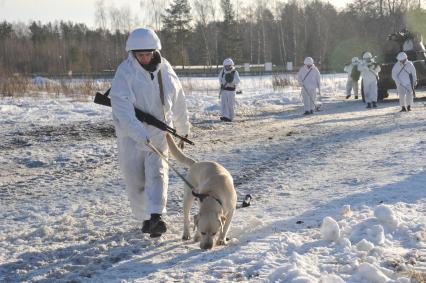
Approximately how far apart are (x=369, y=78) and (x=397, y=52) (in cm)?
457

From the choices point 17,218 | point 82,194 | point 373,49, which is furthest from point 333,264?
point 373,49

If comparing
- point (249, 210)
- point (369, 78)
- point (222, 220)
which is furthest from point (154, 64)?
point (369, 78)

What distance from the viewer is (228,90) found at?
1789 centimetres

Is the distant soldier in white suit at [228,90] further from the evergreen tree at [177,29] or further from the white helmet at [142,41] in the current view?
the evergreen tree at [177,29]

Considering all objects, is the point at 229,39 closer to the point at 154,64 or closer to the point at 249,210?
the point at 249,210

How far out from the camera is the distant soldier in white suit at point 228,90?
17.5 m

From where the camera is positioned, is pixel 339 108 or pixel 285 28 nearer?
pixel 339 108

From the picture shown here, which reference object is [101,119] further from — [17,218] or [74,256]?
[74,256]

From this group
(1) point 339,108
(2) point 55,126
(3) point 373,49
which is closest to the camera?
(2) point 55,126

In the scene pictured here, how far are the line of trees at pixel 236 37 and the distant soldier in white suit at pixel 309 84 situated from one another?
40.3m

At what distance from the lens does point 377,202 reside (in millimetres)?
6148

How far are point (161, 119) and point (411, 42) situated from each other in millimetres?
21040

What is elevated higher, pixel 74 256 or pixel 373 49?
pixel 373 49

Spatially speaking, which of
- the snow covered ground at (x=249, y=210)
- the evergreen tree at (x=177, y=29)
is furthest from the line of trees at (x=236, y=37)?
the snow covered ground at (x=249, y=210)
